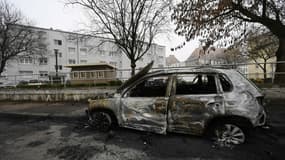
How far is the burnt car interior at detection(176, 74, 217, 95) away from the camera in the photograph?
11.9 ft

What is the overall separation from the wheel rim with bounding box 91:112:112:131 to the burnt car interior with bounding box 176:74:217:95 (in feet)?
6.86

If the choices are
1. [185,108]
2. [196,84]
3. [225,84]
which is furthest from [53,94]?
[225,84]

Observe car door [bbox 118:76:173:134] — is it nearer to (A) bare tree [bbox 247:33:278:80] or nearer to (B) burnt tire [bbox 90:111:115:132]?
(B) burnt tire [bbox 90:111:115:132]

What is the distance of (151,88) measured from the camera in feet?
14.1

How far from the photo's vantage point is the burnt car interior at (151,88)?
3.99 metres

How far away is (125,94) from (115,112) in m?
0.58

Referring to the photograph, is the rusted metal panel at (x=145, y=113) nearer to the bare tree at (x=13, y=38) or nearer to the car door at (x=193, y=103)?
the car door at (x=193, y=103)

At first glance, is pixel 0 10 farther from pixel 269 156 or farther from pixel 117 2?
pixel 269 156

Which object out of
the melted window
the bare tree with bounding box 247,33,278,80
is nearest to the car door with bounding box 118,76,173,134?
the melted window

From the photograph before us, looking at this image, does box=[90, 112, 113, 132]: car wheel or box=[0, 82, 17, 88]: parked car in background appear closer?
box=[90, 112, 113, 132]: car wheel

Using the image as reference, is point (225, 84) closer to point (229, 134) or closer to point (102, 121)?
point (229, 134)

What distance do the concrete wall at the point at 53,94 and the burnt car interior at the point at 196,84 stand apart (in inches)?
198

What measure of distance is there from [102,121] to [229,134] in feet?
10.6

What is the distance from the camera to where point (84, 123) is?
5.42 meters
